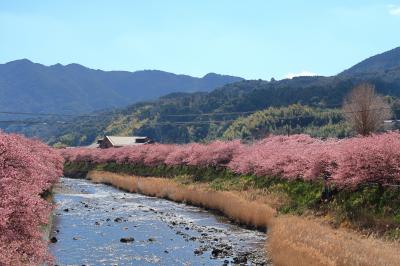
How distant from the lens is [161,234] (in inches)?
1668

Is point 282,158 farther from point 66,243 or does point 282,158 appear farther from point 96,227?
point 66,243

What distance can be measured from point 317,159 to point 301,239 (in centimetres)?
1556

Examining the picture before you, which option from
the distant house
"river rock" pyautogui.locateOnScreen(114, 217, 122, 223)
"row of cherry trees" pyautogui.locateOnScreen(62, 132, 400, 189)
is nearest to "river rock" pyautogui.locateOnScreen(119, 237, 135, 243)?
"river rock" pyautogui.locateOnScreen(114, 217, 122, 223)

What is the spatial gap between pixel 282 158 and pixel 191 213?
12.4m

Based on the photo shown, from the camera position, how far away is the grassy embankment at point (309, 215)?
26.6m

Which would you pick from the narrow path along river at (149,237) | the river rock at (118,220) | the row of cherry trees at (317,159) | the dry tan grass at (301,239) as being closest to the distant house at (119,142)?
the row of cherry trees at (317,159)

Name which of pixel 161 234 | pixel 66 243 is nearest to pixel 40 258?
pixel 66 243

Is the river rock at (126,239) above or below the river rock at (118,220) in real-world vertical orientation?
above

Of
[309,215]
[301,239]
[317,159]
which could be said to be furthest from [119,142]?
[301,239]

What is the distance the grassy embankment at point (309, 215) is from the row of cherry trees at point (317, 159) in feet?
5.18

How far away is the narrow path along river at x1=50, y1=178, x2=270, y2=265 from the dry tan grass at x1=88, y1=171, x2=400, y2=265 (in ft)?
5.04

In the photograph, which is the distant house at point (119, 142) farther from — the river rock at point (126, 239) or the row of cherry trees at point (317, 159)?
the river rock at point (126, 239)

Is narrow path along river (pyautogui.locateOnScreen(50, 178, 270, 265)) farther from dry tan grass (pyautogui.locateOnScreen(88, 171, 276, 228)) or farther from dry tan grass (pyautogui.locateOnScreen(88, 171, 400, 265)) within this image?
dry tan grass (pyautogui.locateOnScreen(88, 171, 400, 265))

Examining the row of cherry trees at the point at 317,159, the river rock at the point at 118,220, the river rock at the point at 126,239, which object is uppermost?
the row of cherry trees at the point at 317,159
